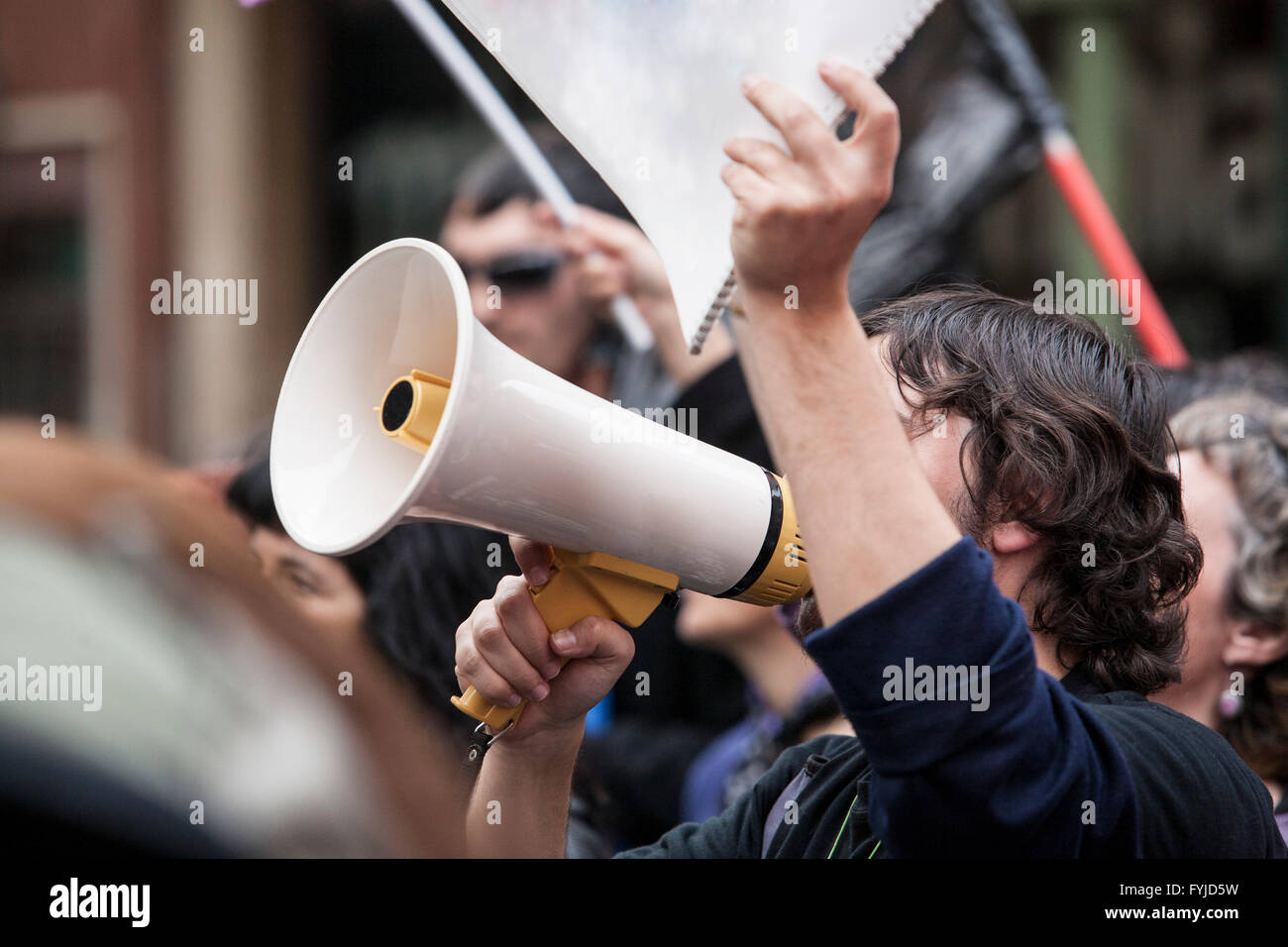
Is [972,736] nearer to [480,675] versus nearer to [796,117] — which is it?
[796,117]

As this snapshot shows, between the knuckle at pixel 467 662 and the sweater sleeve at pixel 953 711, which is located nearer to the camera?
the sweater sleeve at pixel 953 711

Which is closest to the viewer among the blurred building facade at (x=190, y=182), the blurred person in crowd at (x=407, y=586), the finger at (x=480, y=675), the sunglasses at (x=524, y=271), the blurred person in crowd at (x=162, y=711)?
the blurred person in crowd at (x=162, y=711)

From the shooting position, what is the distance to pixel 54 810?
2.01 feet

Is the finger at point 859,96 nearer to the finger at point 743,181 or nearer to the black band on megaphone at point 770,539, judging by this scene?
the finger at point 743,181

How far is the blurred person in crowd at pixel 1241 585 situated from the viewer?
84.2 inches

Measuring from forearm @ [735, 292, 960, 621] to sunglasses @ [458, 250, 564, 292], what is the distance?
6.63ft

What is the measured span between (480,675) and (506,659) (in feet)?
0.14

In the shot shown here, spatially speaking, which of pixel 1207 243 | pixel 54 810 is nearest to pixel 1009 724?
pixel 54 810

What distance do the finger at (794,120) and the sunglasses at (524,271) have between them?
2015 mm

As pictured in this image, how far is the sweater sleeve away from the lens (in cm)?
107

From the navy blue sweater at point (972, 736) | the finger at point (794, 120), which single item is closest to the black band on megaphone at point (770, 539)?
the navy blue sweater at point (972, 736)
